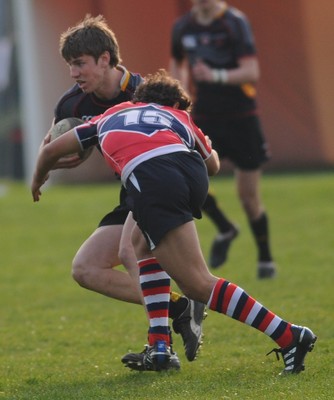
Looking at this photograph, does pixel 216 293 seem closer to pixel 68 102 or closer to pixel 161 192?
pixel 161 192

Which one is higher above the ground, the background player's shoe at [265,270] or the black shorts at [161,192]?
the black shorts at [161,192]

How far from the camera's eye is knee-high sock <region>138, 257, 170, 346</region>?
521 cm

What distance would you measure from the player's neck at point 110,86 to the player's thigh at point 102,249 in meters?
0.68

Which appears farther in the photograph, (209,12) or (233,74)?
(209,12)

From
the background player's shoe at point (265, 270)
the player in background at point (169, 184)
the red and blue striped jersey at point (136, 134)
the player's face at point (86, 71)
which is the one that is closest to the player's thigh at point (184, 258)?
the player in background at point (169, 184)

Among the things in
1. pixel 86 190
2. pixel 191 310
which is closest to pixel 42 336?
pixel 191 310

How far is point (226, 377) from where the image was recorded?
5.01 meters

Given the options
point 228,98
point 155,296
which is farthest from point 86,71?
point 228,98

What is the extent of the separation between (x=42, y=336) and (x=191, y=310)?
5.21ft

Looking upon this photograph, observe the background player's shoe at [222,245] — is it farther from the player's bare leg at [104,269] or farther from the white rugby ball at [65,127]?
the white rugby ball at [65,127]

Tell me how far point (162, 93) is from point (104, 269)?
103 cm

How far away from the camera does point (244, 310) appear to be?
487cm

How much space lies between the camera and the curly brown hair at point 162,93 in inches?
198

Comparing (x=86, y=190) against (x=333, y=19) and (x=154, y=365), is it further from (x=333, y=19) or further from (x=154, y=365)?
(x=154, y=365)
